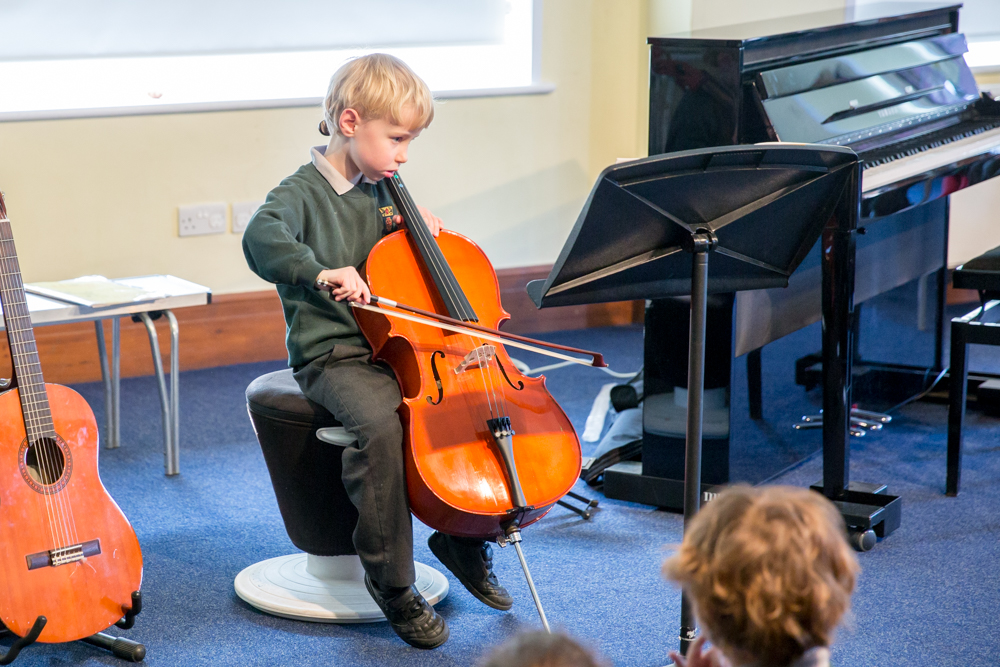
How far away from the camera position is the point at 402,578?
1.92m

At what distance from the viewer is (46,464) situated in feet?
6.03

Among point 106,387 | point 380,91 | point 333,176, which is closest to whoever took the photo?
point 380,91

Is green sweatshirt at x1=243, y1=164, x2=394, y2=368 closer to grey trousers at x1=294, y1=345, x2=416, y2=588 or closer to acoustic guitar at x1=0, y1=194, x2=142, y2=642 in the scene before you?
grey trousers at x1=294, y1=345, x2=416, y2=588

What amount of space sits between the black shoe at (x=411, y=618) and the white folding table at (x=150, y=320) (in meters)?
1.01

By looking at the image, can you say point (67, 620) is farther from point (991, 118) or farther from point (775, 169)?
point (991, 118)

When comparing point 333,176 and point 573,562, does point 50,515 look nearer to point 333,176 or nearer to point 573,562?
point 333,176

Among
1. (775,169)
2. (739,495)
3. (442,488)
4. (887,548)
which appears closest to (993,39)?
(887,548)

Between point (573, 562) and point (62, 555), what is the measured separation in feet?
3.31

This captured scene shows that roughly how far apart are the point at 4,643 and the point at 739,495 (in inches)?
58.8

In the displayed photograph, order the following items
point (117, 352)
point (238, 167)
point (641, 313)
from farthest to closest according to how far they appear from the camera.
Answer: point (641, 313) < point (238, 167) < point (117, 352)

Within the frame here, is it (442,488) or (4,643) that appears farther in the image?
(4,643)

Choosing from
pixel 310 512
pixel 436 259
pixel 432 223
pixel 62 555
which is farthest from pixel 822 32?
pixel 62 555

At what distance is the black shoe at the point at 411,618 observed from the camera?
1937 mm

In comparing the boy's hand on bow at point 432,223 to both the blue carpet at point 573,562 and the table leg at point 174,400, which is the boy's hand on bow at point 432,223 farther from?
the table leg at point 174,400
